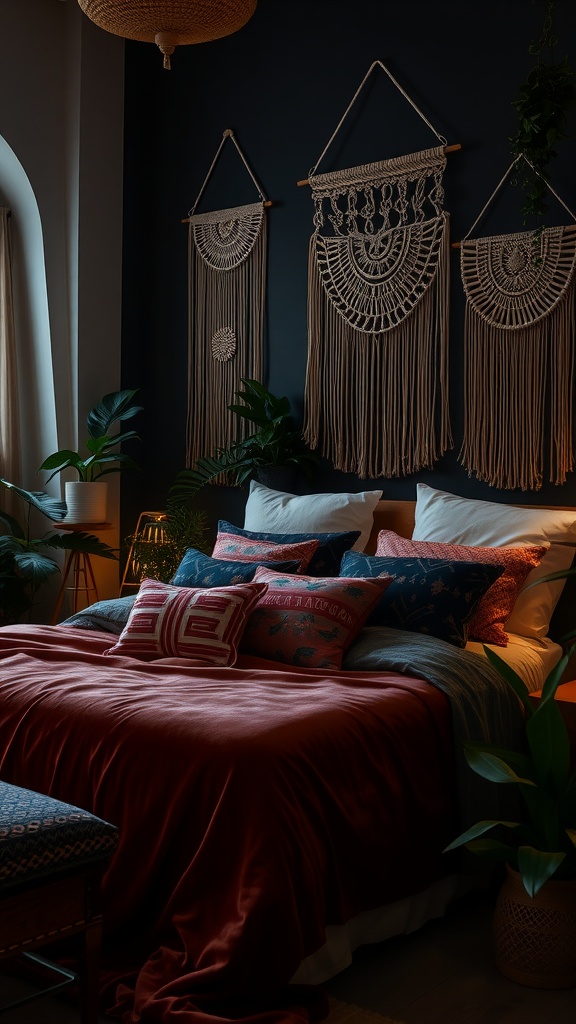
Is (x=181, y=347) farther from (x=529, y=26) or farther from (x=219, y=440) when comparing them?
(x=529, y=26)

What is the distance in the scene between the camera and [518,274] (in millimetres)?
3984

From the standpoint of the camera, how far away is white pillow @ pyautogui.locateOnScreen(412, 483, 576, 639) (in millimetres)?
3600

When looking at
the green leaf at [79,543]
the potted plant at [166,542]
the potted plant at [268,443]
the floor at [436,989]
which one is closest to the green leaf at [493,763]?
the floor at [436,989]

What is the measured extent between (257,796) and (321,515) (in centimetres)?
195

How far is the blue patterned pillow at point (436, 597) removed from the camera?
128 inches

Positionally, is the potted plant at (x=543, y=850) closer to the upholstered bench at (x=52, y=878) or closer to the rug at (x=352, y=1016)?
the rug at (x=352, y=1016)

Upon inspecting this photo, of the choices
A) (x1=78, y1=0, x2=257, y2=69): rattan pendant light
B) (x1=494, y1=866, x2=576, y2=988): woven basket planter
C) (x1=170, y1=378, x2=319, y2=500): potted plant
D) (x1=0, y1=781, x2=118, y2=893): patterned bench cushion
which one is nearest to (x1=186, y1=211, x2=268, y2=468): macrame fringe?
(x1=170, y1=378, x2=319, y2=500): potted plant

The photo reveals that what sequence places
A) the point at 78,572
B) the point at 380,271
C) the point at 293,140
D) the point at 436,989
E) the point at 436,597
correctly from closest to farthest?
the point at 436,989, the point at 436,597, the point at 380,271, the point at 293,140, the point at 78,572

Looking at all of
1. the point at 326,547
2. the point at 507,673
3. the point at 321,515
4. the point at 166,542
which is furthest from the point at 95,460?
the point at 507,673

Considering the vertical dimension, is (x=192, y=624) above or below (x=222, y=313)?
below

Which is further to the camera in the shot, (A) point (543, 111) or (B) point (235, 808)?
(A) point (543, 111)

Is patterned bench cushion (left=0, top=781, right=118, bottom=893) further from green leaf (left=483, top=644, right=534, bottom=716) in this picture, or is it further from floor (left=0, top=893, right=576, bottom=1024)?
green leaf (left=483, top=644, right=534, bottom=716)

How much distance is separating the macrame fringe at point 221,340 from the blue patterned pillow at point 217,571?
1439mm

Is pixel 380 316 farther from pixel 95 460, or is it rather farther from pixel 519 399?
pixel 95 460
